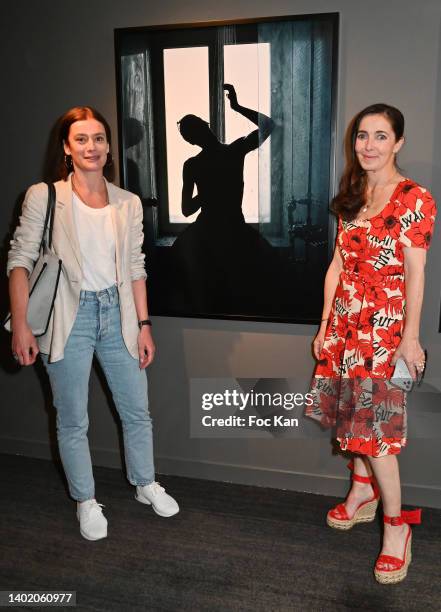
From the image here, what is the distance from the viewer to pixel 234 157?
250cm

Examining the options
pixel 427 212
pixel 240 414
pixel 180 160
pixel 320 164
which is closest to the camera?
pixel 427 212

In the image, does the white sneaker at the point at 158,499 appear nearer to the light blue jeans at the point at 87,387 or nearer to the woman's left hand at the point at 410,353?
the light blue jeans at the point at 87,387

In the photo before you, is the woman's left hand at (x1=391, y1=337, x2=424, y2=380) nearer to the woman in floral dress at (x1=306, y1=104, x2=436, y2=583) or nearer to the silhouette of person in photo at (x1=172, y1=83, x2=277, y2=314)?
the woman in floral dress at (x1=306, y1=104, x2=436, y2=583)

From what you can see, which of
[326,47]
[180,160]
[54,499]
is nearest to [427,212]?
[326,47]

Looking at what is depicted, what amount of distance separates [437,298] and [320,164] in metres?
0.71

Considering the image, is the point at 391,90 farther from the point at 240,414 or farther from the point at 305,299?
the point at 240,414

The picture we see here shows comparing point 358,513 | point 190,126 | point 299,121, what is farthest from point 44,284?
point 358,513

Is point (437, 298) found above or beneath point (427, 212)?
beneath

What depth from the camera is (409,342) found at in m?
2.03

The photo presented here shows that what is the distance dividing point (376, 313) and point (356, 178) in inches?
19.5

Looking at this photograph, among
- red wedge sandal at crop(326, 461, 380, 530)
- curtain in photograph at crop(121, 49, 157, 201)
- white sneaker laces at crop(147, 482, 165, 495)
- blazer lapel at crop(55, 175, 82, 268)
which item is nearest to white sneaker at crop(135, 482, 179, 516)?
white sneaker laces at crop(147, 482, 165, 495)

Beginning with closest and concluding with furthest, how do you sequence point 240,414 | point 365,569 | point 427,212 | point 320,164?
point 427,212, point 365,569, point 320,164, point 240,414

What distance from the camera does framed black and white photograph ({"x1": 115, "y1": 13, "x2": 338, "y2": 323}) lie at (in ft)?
7.77

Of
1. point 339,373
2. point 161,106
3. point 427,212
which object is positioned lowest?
point 339,373
